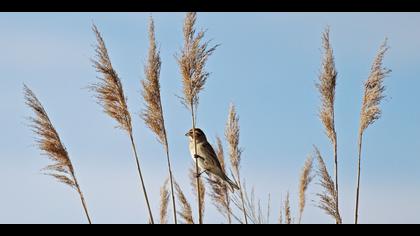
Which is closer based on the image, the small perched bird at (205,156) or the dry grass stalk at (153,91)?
the dry grass stalk at (153,91)

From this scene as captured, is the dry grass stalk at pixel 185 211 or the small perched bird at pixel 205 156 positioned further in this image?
the small perched bird at pixel 205 156

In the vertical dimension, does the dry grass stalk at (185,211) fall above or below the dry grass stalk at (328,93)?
below

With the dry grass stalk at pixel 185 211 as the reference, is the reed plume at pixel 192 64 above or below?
above

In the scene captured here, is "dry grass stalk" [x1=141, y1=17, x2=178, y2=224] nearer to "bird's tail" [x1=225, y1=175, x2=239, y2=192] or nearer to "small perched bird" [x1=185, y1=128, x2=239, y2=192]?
"bird's tail" [x1=225, y1=175, x2=239, y2=192]

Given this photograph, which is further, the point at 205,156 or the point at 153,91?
the point at 205,156

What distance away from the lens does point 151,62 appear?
4.51m

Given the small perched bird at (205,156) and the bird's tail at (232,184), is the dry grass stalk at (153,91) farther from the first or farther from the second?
the small perched bird at (205,156)

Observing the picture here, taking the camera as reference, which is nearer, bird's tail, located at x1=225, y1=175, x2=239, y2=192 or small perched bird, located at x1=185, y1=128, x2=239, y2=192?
bird's tail, located at x1=225, y1=175, x2=239, y2=192

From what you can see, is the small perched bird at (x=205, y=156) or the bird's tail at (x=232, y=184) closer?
the bird's tail at (x=232, y=184)

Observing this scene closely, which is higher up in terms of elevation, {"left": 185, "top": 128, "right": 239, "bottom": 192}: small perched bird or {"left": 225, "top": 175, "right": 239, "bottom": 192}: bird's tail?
{"left": 185, "top": 128, "right": 239, "bottom": 192}: small perched bird

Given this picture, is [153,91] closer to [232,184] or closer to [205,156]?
[232,184]
